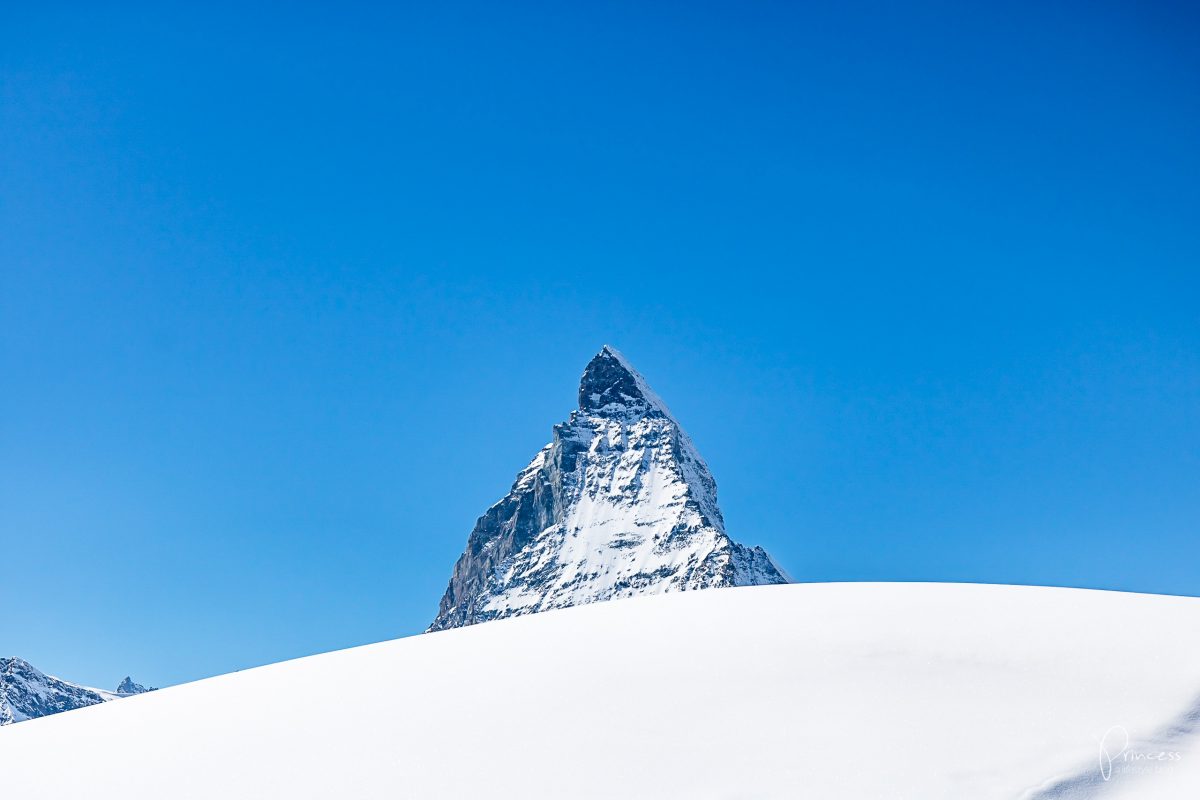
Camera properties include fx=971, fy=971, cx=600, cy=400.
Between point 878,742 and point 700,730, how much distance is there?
1.41m

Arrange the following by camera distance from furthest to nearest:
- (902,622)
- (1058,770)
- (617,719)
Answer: (902,622), (617,719), (1058,770)

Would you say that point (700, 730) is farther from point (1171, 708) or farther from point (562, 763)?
point (1171, 708)

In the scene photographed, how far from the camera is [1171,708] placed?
300 inches

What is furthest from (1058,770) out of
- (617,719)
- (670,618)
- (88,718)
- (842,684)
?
(88,718)

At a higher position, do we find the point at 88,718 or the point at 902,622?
the point at 902,622

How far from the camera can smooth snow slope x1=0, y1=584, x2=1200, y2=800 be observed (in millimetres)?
7277

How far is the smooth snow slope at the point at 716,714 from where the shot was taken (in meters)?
7.28

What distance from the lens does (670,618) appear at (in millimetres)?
10727

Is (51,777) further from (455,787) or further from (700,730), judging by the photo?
(700,730)

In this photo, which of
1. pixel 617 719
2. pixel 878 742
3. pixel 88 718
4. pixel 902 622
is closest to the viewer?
pixel 878 742

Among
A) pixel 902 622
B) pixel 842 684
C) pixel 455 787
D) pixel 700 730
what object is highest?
pixel 902 622

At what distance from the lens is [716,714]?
818 centimetres

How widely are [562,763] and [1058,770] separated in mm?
3687

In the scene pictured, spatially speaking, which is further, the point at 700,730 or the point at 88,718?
the point at 88,718
